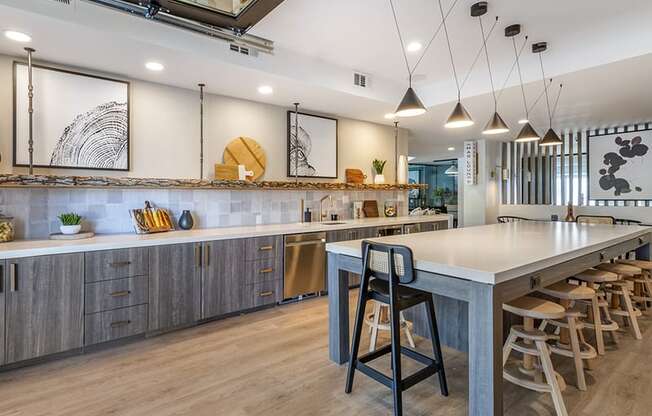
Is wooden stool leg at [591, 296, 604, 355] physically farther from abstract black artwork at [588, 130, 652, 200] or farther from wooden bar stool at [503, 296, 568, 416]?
abstract black artwork at [588, 130, 652, 200]

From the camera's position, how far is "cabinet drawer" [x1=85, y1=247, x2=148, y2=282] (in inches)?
108

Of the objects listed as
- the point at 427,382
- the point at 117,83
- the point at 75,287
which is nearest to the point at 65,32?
the point at 117,83

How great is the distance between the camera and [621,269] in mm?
3191

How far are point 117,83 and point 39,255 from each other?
5.82 feet

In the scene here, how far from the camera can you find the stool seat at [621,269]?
3.12 meters

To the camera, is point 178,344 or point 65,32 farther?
point 178,344

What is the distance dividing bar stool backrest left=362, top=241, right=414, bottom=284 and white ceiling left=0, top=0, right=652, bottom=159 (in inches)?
76.8

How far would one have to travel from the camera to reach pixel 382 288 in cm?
214

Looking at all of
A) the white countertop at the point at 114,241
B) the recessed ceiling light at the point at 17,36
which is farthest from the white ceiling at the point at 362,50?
the white countertop at the point at 114,241

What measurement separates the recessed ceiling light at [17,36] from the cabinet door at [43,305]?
1626 millimetres

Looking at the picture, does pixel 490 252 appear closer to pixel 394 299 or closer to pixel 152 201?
pixel 394 299

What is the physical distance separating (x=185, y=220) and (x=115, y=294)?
1075mm

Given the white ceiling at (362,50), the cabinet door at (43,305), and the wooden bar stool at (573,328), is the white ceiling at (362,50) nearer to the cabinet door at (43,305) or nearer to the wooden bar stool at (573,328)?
the cabinet door at (43,305)

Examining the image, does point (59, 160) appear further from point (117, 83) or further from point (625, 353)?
point (625, 353)
